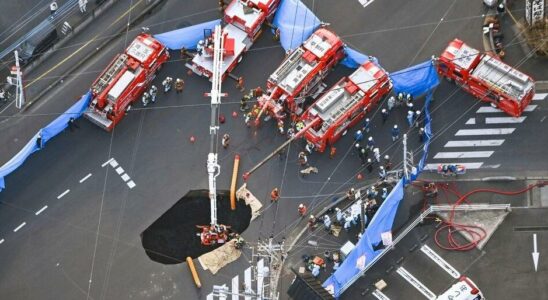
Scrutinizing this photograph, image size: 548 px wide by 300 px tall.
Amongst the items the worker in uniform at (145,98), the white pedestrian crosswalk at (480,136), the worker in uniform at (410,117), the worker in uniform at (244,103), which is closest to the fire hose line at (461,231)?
the white pedestrian crosswalk at (480,136)

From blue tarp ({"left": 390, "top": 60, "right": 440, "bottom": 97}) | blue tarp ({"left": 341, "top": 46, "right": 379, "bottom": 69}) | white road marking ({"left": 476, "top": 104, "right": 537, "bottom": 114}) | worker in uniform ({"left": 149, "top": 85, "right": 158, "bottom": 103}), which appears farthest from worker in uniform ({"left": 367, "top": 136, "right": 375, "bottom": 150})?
worker in uniform ({"left": 149, "top": 85, "right": 158, "bottom": 103})

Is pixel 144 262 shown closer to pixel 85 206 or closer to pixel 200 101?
pixel 85 206

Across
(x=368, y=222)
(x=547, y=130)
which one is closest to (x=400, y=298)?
(x=368, y=222)

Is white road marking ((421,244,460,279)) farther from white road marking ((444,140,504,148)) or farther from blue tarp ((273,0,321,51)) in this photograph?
blue tarp ((273,0,321,51))

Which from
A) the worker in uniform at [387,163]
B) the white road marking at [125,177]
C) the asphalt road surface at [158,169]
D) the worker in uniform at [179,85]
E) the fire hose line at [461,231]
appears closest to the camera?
the fire hose line at [461,231]

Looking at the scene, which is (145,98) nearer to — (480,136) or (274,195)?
(274,195)

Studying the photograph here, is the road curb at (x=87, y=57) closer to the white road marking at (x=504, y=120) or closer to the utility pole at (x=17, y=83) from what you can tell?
the utility pole at (x=17, y=83)
